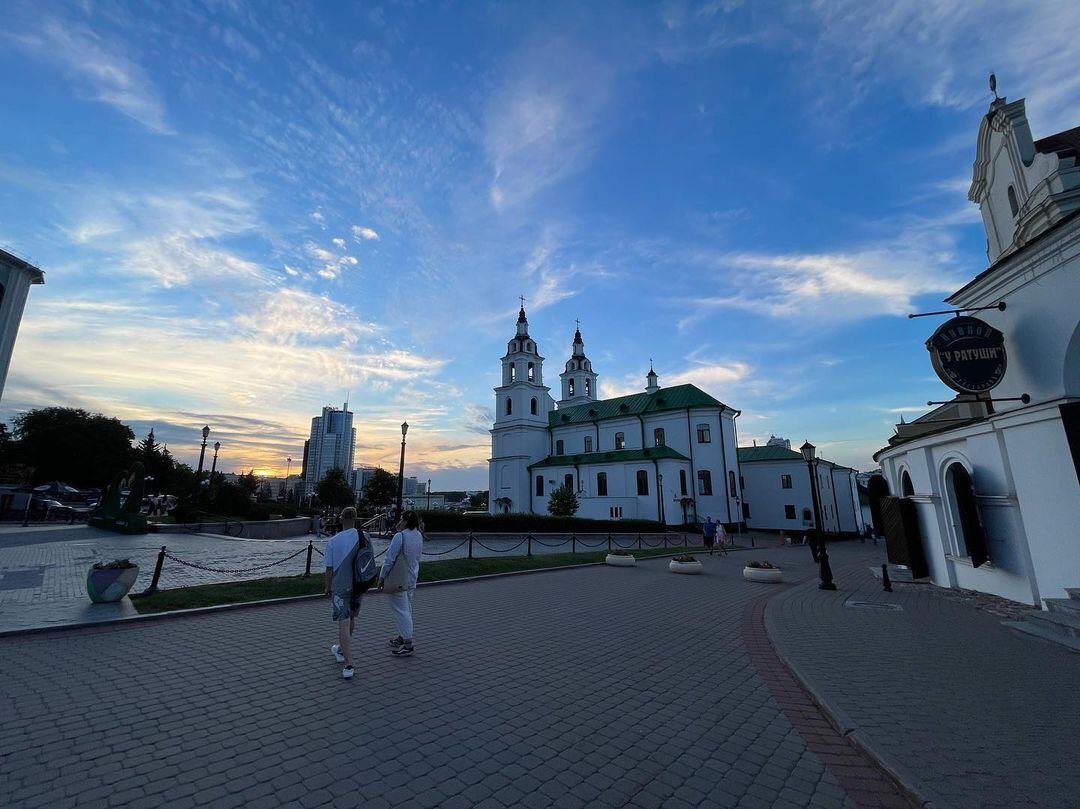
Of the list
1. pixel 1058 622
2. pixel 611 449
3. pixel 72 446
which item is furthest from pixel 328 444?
pixel 1058 622

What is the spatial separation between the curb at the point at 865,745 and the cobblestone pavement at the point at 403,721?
164 millimetres

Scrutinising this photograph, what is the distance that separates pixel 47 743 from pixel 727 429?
52.0 m

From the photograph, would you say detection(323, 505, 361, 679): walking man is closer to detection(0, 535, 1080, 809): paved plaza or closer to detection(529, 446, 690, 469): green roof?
detection(0, 535, 1080, 809): paved plaza

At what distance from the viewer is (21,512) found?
28750 millimetres

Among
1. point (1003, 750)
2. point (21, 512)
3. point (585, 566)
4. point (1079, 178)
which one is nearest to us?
point (1003, 750)

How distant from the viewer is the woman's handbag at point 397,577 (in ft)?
22.3

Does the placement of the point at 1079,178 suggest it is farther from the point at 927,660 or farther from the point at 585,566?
the point at 585,566

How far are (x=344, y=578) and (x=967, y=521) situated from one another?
14.3 meters

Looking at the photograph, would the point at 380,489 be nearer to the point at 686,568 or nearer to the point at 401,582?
the point at 686,568

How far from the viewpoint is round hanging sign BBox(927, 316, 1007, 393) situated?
10242 mm

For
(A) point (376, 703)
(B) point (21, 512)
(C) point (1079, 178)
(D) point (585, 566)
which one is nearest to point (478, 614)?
(A) point (376, 703)

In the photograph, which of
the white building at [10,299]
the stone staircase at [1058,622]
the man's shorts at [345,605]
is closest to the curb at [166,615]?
the man's shorts at [345,605]

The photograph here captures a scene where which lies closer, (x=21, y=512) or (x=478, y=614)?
(x=478, y=614)

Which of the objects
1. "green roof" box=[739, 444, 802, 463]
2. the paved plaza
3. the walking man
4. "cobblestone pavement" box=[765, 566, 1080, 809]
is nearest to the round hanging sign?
"cobblestone pavement" box=[765, 566, 1080, 809]
